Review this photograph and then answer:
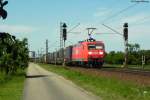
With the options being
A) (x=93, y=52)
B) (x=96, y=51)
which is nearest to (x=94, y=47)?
(x=96, y=51)

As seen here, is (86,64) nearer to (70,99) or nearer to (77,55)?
(77,55)

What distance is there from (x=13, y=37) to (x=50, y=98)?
11.9m

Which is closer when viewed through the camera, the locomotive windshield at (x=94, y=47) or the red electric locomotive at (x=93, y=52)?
the red electric locomotive at (x=93, y=52)

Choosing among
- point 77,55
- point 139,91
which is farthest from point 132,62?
point 139,91

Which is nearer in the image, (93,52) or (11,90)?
(11,90)

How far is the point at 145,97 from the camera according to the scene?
18.0 meters

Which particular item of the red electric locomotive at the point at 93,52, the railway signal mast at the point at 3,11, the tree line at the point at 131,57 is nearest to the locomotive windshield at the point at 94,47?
the red electric locomotive at the point at 93,52

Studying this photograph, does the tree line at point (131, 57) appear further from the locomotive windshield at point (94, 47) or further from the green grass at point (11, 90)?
the green grass at point (11, 90)

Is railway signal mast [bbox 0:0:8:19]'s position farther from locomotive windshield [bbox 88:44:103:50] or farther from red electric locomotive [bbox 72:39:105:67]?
locomotive windshield [bbox 88:44:103:50]

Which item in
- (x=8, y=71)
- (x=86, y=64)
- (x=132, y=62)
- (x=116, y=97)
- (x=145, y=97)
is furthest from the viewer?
(x=132, y=62)

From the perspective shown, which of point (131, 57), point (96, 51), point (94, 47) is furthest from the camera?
point (131, 57)

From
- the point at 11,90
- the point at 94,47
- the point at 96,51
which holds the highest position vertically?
the point at 94,47

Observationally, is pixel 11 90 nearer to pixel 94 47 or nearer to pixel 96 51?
pixel 96 51

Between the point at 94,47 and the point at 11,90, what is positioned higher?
the point at 94,47
